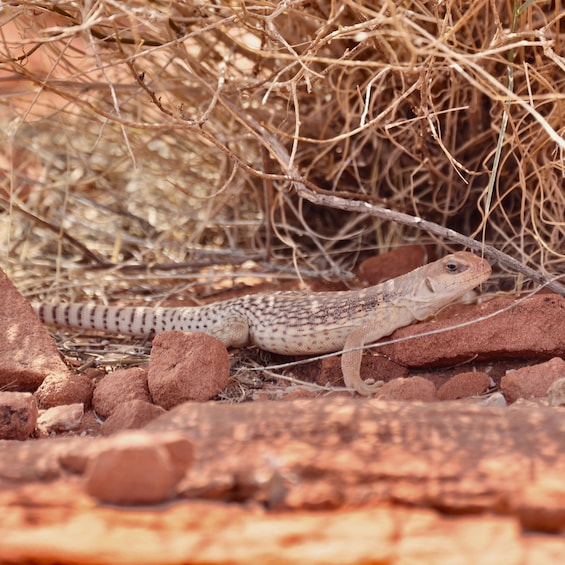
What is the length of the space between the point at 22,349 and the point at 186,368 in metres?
0.91

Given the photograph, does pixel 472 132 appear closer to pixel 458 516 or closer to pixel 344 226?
pixel 344 226

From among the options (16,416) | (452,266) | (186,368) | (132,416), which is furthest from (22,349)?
(452,266)

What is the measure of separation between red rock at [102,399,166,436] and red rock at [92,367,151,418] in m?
0.32

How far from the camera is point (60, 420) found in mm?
3707

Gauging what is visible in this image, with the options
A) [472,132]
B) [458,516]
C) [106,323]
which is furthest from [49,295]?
[458,516]

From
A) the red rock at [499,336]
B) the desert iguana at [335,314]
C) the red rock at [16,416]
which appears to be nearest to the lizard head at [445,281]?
the desert iguana at [335,314]

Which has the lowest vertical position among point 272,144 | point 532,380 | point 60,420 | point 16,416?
point 532,380

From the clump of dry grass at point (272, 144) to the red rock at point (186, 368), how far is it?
800mm

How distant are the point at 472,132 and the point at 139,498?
3738 millimetres

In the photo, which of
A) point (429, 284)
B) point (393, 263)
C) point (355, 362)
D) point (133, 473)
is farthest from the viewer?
point (393, 263)

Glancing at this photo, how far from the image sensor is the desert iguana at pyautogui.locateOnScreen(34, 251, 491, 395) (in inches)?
173

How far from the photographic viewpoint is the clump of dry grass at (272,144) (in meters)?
4.40

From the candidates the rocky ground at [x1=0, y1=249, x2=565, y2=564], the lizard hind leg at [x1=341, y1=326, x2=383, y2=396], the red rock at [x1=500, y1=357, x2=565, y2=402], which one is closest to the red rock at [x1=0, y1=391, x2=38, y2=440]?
the rocky ground at [x1=0, y1=249, x2=565, y2=564]

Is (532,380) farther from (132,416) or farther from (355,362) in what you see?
(132,416)
